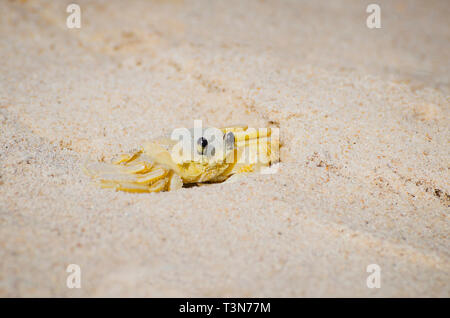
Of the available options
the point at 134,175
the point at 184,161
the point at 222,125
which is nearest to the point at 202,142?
the point at 184,161

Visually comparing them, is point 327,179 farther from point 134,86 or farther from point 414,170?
point 134,86

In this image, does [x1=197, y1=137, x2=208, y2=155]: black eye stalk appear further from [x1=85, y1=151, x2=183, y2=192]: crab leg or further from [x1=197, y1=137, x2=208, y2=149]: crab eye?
[x1=85, y1=151, x2=183, y2=192]: crab leg

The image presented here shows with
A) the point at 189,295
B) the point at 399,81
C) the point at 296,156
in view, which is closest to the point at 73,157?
the point at 189,295

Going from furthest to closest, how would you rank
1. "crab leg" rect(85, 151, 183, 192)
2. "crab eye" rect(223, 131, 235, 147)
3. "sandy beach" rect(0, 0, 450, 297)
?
"crab eye" rect(223, 131, 235, 147) → "crab leg" rect(85, 151, 183, 192) → "sandy beach" rect(0, 0, 450, 297)

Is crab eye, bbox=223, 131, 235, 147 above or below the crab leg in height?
above

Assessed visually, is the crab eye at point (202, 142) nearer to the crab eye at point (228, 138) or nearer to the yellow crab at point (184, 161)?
the yellow crab at point (184, 161)

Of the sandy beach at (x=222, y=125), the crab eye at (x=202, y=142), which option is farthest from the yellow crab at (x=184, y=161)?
the sandy beach at (x=222, y=125)

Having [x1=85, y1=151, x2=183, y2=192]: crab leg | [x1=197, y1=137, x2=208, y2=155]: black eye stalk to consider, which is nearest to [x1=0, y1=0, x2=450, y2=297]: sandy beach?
[x1=85, y1=151, x2=183, y2=192]: crab leg
